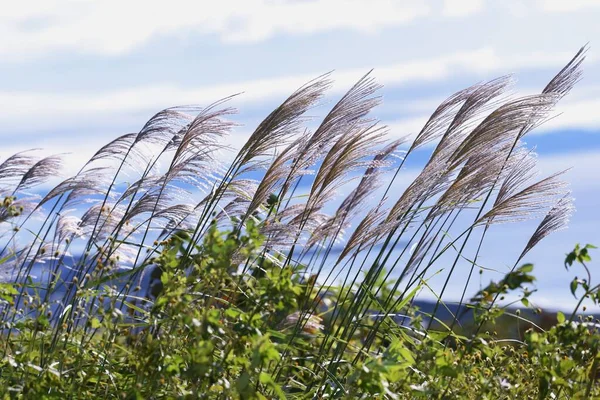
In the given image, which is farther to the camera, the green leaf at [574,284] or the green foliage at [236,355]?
the green leaf at [574,284]

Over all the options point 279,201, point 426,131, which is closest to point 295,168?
point 279,201

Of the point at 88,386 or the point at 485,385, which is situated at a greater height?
the point at 485,385

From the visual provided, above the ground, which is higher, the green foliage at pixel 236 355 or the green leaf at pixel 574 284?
the green leaf at pixel 574 284

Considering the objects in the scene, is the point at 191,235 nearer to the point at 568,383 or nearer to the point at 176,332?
the point at 176,332

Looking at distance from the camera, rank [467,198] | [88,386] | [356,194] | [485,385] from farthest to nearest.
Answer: [356,194], [467,198], [88,386], [485,385]

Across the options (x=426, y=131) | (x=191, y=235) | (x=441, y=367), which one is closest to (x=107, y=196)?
(x=191, y=235)

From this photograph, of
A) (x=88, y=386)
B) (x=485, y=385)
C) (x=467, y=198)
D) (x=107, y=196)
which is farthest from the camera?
(x=107, y=196)

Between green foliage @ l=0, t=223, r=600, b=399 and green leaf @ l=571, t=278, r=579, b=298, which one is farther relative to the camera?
green leaf @ l=571, t=278, r=579, b=298

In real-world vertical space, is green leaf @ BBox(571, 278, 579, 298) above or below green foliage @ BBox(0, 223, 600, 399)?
above

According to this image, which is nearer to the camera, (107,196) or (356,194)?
(356,194)

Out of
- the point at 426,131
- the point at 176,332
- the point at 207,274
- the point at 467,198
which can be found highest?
the point at 426,131

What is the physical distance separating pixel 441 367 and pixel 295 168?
4.30 feet

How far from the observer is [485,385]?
2.47 meters

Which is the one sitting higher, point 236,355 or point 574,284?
point 574,284
